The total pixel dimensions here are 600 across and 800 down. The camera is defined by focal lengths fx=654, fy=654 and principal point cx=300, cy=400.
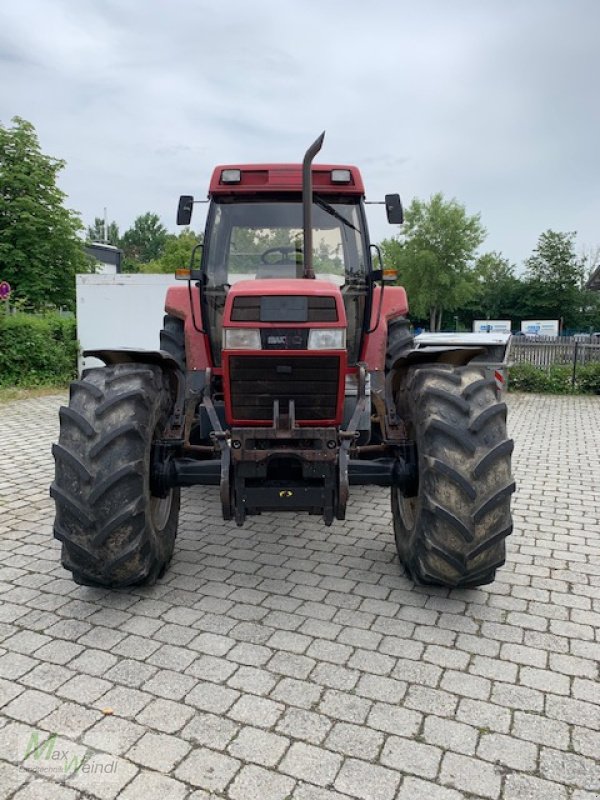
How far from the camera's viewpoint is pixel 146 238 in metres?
94.4

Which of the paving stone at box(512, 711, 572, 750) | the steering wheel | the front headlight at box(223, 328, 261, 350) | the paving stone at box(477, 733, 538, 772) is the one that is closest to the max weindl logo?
the paving stone at box(477, 733, 538, 772)

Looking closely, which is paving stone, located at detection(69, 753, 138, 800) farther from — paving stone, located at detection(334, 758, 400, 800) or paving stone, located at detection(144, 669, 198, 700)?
paving stone, located at detection(334, 758, 400, 800)

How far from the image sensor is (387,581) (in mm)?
4070

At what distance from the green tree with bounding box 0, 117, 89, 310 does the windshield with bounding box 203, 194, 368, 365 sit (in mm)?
14599

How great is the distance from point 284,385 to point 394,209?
87.0 inches

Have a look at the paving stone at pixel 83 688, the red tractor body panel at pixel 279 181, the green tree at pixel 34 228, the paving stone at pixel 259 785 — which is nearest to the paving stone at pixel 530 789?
the paving stone at pixel 259 785

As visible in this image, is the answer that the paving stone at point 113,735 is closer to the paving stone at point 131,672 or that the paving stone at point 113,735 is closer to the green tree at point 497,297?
the paving stone at point 131,672

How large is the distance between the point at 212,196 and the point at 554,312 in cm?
4381

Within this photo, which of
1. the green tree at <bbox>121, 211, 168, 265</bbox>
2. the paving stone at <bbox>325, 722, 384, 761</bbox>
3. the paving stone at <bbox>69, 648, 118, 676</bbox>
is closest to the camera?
the paving stone at <bbox>325, 722, 384, 761</bbox>

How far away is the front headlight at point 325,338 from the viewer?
3.53 m

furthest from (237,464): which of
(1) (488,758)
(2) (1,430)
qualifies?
(2) (1,430)

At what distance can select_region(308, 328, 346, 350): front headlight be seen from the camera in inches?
139

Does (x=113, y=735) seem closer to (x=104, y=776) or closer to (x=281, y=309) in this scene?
(x=104, y=776)

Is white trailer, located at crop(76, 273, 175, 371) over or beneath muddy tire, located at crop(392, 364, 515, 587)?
over
